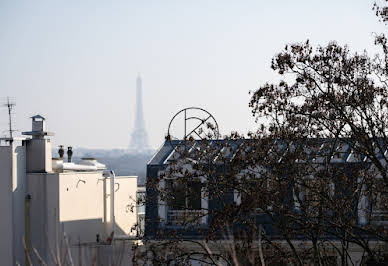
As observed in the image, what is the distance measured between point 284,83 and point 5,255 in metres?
13.9

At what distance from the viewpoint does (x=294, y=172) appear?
17.6m

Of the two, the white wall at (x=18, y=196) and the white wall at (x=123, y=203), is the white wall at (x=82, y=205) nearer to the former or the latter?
the white wall at (x=18, y=196)

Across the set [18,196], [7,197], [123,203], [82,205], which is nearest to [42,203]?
[18,196]

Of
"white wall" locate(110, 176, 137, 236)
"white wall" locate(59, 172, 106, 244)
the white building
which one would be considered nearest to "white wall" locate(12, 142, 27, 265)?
the white building

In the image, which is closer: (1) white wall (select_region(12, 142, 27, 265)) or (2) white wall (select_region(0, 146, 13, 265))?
(2) white wall (select_region(0, 146, 13, 265))

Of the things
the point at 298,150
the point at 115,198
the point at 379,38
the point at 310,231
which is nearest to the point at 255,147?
the point at 298,150

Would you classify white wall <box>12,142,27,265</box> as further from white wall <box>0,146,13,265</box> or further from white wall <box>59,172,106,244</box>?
white wall <box>59,172,106,244</box>

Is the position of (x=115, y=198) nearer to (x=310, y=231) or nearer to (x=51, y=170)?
(x=51, y=170)

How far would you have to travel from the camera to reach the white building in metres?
28.7

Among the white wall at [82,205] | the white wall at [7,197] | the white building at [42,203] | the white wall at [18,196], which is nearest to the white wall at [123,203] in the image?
the white wall at [82,205]

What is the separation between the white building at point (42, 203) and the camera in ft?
94.2

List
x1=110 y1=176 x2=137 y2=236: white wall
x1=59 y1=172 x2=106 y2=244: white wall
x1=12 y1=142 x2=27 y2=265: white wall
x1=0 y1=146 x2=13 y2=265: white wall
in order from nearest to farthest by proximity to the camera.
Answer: x1=0 y1=146 x2=13 y2=265: white wall
x1=12 y1=142 x2=27 y2=265: white wall
x1=59 y1=172 x2=106 y2=244: white wall
x1=110 y1=176 x2=137 y2=236: white wall

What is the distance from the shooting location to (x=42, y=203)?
96.6 ft

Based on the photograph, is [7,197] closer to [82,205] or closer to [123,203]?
[82,205]
